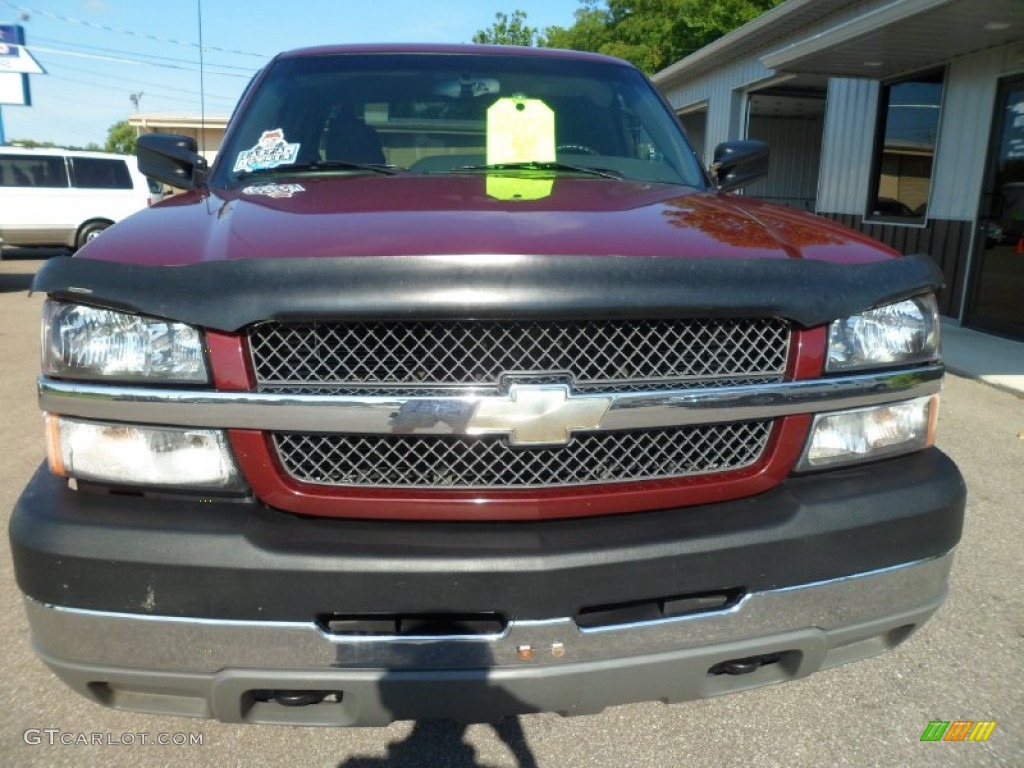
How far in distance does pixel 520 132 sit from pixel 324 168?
2.31 feet

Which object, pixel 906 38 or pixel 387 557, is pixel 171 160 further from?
pixel 906 38

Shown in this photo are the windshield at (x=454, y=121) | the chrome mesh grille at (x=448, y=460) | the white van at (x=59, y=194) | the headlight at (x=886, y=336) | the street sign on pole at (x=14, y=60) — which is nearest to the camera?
the chrome mesh grille at (x=448, y=460)

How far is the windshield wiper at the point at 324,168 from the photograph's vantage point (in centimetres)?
258

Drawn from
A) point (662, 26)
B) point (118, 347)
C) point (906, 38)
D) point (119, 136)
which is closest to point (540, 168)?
point (118, 347)

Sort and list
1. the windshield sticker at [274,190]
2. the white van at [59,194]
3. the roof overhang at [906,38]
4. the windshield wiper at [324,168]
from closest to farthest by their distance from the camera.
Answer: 1. the windshield sticker at [274,190]
2. the windshield wiper at [324,168]
3. the roof overhang at [906,38]
4. the white van at [59,194]

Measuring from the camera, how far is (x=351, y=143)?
2791 millimetres

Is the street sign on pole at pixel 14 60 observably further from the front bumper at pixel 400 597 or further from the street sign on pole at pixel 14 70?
the front bumper at pixel 400 597

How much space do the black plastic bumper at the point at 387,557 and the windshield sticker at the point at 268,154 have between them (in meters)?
1.35

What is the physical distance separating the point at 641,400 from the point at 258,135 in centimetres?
194

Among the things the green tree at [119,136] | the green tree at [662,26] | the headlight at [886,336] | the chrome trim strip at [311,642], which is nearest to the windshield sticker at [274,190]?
the chrome trim strip at [311,642]

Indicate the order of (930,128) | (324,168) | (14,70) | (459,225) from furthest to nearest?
(14,70) < (930,128) < (324,168) < (459,225)

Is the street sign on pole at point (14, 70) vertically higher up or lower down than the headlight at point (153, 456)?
higher up

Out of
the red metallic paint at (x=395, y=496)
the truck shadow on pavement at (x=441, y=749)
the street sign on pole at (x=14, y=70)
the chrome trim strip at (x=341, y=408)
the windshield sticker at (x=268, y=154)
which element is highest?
the street sign on pole at (x=14, y=70)

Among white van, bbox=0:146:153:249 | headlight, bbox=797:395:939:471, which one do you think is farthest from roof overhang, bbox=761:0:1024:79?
white van, bbox=0:146:153:249
